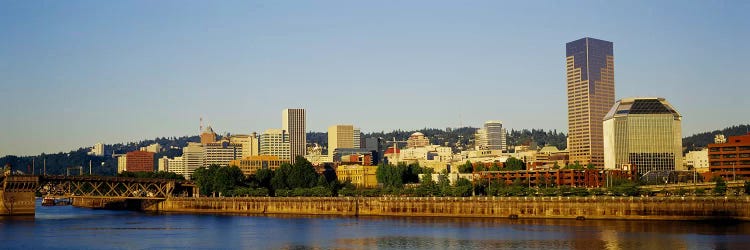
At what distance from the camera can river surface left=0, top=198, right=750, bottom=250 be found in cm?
12850

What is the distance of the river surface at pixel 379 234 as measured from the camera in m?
128

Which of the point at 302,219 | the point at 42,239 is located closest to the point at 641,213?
the point at 302,219

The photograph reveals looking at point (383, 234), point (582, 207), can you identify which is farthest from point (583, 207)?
point (383, 234)

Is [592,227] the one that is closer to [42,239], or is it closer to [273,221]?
[273,221]

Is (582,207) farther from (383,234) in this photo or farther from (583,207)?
(383,234)

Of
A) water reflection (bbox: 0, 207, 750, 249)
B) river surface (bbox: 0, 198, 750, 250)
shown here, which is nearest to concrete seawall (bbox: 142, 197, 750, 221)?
water reflection (bbox: 0, 207, 750, 249)

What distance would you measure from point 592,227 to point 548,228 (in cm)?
624

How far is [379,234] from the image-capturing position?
148m

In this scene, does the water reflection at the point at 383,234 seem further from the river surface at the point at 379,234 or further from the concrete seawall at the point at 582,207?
the concrete seawall at the point at 582,207

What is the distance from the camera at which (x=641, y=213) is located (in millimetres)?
167000

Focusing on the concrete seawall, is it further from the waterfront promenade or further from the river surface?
the river surface

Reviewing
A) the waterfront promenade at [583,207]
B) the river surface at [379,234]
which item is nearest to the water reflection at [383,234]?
the river surface at [379,234]

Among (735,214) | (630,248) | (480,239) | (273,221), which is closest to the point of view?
(630,248)

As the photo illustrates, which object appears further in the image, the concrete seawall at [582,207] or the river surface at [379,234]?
the concrete seawall at [582,207]
